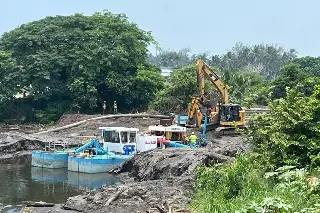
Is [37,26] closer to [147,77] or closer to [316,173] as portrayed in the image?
[147,77]

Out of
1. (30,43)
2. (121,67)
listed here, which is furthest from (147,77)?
(30,43)

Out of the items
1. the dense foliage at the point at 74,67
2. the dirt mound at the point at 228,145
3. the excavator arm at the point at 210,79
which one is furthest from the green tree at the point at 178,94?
the dirt mound at the point at 228,145

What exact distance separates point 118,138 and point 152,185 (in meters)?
11.3

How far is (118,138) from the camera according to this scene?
35531mm

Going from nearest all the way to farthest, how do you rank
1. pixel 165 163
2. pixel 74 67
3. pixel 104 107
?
pixel 165 163
pixel 74 67
pixel 104 107

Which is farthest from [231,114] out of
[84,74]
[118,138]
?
[84,74]

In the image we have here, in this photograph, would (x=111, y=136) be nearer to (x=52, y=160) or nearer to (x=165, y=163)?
(x=52, y=160)

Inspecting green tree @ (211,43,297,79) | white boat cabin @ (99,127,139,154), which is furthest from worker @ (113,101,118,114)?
green tree @ (211,43,297,79)

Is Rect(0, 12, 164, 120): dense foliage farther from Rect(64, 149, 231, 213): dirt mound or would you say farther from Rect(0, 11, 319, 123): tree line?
Rect(64, 149, 231, 213): dirt mound

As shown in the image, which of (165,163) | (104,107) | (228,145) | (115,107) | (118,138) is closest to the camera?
(165,163)

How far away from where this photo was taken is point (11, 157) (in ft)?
133

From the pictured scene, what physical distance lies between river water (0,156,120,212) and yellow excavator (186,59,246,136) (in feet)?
39.4

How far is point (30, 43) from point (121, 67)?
10033mm

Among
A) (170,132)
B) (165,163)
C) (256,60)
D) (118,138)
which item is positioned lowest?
(165,163)
